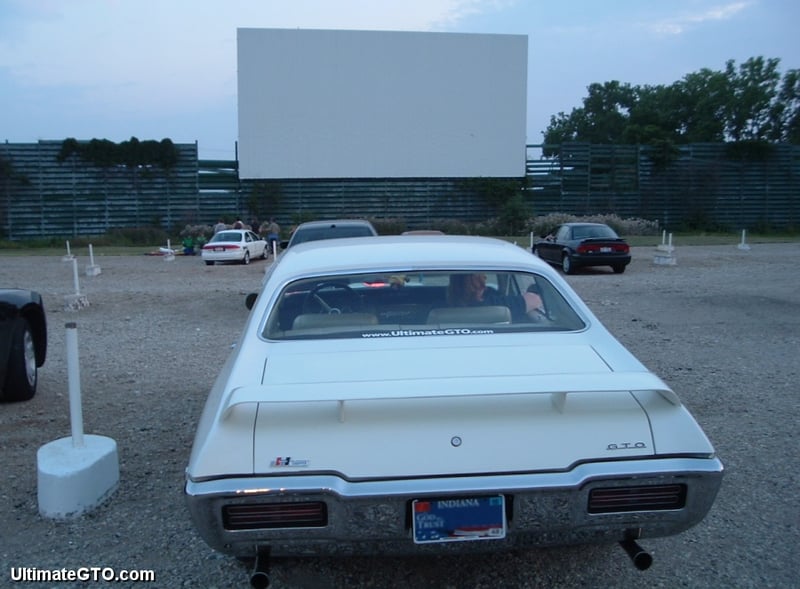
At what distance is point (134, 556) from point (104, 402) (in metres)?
3.28

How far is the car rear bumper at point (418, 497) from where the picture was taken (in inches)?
113

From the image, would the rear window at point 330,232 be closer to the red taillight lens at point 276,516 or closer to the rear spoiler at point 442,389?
the rear spoiler at point 442,389

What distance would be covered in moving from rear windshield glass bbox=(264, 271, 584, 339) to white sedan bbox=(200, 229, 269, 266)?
856 inches

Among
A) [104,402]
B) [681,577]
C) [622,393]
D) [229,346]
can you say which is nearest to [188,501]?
[622,393]

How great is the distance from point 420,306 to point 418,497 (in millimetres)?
1572

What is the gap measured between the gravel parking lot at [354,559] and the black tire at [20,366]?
0.46 ft

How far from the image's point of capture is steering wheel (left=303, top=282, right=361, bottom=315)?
430cm

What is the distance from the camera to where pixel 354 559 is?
3846mm

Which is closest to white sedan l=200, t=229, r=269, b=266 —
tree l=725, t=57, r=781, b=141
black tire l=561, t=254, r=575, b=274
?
black tire l=561, t=254, r=575, b=274

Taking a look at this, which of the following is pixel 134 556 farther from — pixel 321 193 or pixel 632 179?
pixel 632 179

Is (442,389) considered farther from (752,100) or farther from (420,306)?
(752,100)

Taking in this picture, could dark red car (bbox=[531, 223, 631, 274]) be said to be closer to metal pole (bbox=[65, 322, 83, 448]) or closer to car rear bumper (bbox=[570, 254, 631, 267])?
car rear bumper (bbox=[570, 254, 631, 267])

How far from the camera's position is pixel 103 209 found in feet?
141

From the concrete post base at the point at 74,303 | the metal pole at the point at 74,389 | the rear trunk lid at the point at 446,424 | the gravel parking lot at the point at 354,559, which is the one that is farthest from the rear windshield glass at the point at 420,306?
the concrete post base at the point at 74,303
